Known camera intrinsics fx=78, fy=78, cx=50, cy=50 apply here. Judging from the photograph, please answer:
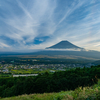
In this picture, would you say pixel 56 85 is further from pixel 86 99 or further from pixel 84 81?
pixel 86 99

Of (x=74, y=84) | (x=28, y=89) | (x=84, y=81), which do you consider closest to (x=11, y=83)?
(x=28, y=89)

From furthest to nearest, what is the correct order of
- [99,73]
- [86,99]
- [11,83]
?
[11,83] → [99,73] → [86,99]


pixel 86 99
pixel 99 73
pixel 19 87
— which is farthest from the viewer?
pixel 99 73

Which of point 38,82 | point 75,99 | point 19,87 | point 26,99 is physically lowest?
point 19,87

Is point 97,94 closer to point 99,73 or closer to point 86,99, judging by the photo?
point 86,99

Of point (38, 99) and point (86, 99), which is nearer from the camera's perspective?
point (86, 99)

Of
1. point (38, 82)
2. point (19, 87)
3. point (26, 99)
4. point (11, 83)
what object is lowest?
point (11, 83)

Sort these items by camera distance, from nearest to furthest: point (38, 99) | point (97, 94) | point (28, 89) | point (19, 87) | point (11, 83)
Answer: point (97, 94) < point (38, 99) < point (28, 89) < point (19, 87) < point (11, 83)

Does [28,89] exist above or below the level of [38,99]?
below

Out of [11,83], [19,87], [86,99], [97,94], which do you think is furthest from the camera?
[11,83]

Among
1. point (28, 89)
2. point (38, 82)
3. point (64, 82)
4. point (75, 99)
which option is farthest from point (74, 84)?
point (75, 99)
